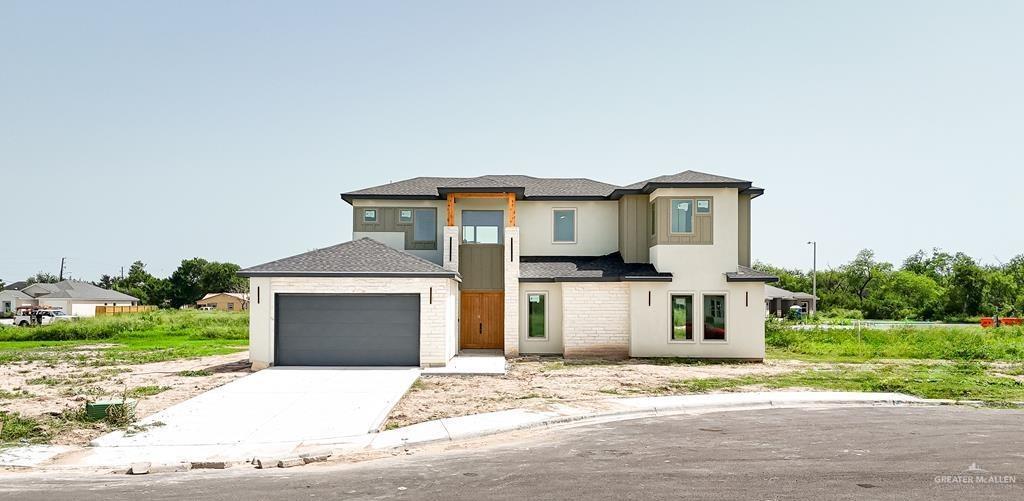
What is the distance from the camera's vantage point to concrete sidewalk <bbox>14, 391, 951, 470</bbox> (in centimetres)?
981

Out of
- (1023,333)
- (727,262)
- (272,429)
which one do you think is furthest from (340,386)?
(1023,333)

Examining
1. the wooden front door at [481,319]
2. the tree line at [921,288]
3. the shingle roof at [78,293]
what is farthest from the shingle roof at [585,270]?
the shingle roof at [78,293]

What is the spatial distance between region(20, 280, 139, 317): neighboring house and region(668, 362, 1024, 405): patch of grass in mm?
81714

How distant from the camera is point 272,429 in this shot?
11602mm

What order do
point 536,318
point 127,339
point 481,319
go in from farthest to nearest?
point 127,339
point 481,319
point 536,318

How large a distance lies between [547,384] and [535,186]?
37.5 feet

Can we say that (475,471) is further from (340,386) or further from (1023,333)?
(1023,333)

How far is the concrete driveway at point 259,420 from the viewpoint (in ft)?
33.2

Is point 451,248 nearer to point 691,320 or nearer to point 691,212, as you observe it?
point 691,212

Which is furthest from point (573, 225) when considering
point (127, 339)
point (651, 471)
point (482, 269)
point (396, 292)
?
point (127, 339)

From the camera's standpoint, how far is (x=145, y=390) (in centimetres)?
1608

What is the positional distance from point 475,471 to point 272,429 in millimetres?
4498

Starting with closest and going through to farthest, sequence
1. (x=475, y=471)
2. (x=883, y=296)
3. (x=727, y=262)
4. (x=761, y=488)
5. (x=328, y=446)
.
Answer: (x=761, y=488) < (x=475, y=471) < (x=328, y=446) < (x=727, y=262) < (x=883, y=296)

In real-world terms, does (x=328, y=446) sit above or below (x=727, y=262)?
below
